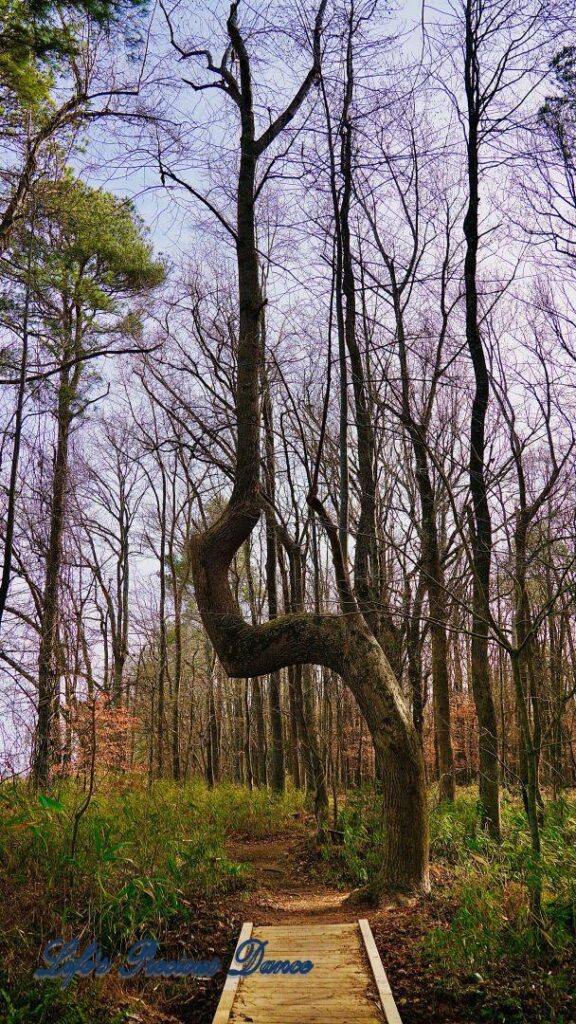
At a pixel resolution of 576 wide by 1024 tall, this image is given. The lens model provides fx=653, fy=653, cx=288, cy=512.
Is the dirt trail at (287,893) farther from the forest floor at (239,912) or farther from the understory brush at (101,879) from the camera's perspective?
the understory brush at (101,879)

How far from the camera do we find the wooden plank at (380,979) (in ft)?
12.7

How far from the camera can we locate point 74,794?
923 cm

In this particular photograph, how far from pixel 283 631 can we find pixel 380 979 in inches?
135

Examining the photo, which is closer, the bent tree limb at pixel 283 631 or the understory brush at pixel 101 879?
the understory brush at pixel 101 879

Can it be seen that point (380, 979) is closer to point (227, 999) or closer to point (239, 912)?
point (227, 999)

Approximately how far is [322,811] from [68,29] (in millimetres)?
9739

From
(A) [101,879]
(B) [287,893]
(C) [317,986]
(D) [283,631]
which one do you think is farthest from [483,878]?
(A) [101,879]

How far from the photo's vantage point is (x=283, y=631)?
282 inches

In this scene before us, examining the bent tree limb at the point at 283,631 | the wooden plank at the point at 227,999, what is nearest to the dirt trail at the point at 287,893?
the bent tree limb at the point at 283,631

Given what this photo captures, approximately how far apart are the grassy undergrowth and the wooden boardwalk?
1.98 feet

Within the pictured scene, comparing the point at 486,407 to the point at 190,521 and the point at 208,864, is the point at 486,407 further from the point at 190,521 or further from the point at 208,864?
the point at 190,521

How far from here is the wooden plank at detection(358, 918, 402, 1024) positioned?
152 inches

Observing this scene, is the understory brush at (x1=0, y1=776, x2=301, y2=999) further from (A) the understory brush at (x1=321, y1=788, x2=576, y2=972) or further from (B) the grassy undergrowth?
(A) the understory brush at (x1=321, y1=788, x2=576, y2=972)

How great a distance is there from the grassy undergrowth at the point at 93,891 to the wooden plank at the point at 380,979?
3.85 feet
